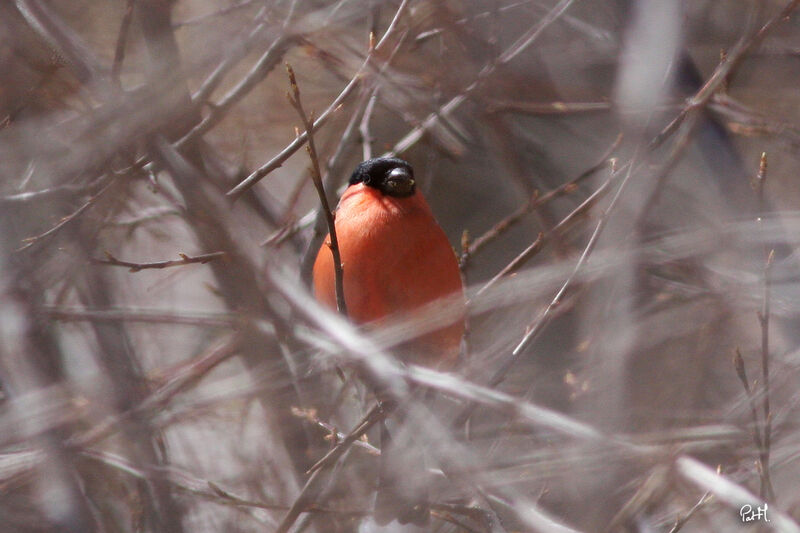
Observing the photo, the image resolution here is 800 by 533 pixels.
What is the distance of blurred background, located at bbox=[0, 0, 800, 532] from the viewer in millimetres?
1564

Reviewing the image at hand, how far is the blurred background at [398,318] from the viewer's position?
1.56 meters

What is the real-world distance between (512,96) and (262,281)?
172 centimetres

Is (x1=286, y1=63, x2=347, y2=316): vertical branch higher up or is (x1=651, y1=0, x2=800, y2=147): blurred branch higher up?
(x1=286, y1=63, x2=347, y2=316): vertical branch

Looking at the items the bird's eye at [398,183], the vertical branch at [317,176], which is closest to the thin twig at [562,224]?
the vertical branch at [317,176]

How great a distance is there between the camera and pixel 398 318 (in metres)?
2.30

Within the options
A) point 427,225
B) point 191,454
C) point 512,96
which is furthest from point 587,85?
point 191,454

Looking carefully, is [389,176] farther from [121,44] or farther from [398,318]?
[121,44]

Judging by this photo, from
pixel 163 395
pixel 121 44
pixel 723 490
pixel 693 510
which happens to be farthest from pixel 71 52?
pixel 693 510

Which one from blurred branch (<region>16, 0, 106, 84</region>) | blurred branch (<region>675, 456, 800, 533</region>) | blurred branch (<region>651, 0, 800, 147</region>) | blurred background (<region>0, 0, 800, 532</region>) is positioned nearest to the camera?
blurred branch (<region>675, 456, 800, 533</region>)

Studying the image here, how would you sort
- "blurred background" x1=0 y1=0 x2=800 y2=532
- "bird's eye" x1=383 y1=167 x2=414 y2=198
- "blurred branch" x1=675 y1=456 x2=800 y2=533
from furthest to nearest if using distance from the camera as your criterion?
"bird's eye" x1=383 y1=167 x2=414 y2=198
"blurred background" x1=0 y1=0 x2=800 y2=532
"blurred branch" x1=675 y1=456 x2=800 y2=533

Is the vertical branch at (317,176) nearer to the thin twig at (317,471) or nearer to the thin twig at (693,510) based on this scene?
the thin twig at (317,471)

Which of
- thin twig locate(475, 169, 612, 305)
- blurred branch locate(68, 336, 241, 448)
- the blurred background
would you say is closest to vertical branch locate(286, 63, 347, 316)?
the blurred background

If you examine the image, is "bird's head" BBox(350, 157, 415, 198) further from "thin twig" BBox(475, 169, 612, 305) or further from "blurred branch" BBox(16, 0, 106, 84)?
"blurred branch" BBox(16, 0, 106, 84)

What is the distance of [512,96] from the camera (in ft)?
9.86
